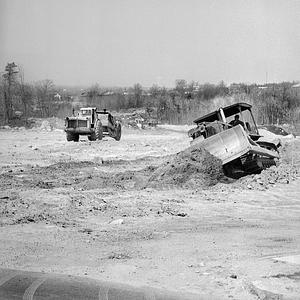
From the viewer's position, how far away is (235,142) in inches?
526

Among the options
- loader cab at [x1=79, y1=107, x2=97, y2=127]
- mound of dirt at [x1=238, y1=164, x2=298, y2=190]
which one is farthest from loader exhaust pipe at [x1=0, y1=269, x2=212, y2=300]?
loader cab at [x1=79, y1=107, x2=97, y2=127]

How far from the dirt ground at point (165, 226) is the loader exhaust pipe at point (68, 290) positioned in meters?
0.20

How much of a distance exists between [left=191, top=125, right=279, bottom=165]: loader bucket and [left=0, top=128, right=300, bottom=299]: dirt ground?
0.30 metres

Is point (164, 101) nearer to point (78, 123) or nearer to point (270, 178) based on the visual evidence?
point (78, 123)

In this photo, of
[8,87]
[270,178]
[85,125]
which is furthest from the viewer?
[8,87]

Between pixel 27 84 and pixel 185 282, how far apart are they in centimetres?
5929

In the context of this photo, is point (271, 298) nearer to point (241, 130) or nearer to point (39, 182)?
point (241, 130)

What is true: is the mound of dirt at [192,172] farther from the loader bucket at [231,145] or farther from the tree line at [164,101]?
the tree line at [164,101]

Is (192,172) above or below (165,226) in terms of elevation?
above

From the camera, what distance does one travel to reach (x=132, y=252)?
7.40 metres

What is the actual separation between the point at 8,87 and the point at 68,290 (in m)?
55.8

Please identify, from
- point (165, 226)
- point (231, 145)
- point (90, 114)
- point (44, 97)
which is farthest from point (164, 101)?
point (165, 226)

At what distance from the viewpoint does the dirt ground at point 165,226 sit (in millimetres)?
6383

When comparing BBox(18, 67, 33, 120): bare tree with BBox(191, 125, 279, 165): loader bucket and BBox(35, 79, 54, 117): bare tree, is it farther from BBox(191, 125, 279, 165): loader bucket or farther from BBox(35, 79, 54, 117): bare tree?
BBox(191, 125, 279, 165): loader bucket
